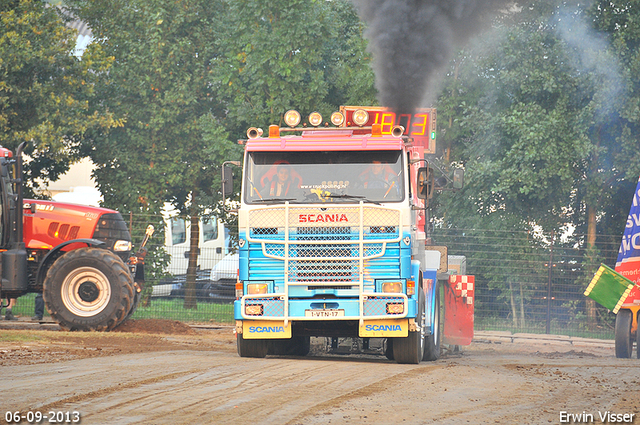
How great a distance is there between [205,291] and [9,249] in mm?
7377

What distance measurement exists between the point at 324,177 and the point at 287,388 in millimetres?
3722

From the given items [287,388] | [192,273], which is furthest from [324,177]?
[192,273]

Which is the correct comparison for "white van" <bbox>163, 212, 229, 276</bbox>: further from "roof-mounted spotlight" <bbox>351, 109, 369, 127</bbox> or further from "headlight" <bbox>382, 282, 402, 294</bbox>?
"headlight" <bbox>382, 282, 402, 294</bbox>

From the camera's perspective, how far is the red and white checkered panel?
16406 millimetres

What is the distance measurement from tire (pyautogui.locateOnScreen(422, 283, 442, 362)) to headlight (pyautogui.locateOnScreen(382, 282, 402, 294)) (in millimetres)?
2504

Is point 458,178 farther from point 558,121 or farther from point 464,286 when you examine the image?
point 558,121

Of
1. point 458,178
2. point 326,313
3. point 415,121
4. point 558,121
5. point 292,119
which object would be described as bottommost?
point 326,313

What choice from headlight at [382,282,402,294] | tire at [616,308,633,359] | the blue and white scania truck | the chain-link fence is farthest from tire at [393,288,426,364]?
the chain-link fence

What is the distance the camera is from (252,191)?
11.6 m

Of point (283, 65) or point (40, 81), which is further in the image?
point (283, 65)

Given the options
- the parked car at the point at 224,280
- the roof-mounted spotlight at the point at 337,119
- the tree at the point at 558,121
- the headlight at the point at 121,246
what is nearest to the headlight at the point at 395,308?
the roof-mounted spotlight at the point at 337,119

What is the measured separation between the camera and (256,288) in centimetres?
1134

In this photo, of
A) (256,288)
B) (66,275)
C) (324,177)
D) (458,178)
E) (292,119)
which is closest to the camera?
(256,288)

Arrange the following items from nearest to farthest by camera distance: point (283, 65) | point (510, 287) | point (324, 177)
A: 1. point (324, 177)
2. point (510, 287)
3. point (283, 65)
